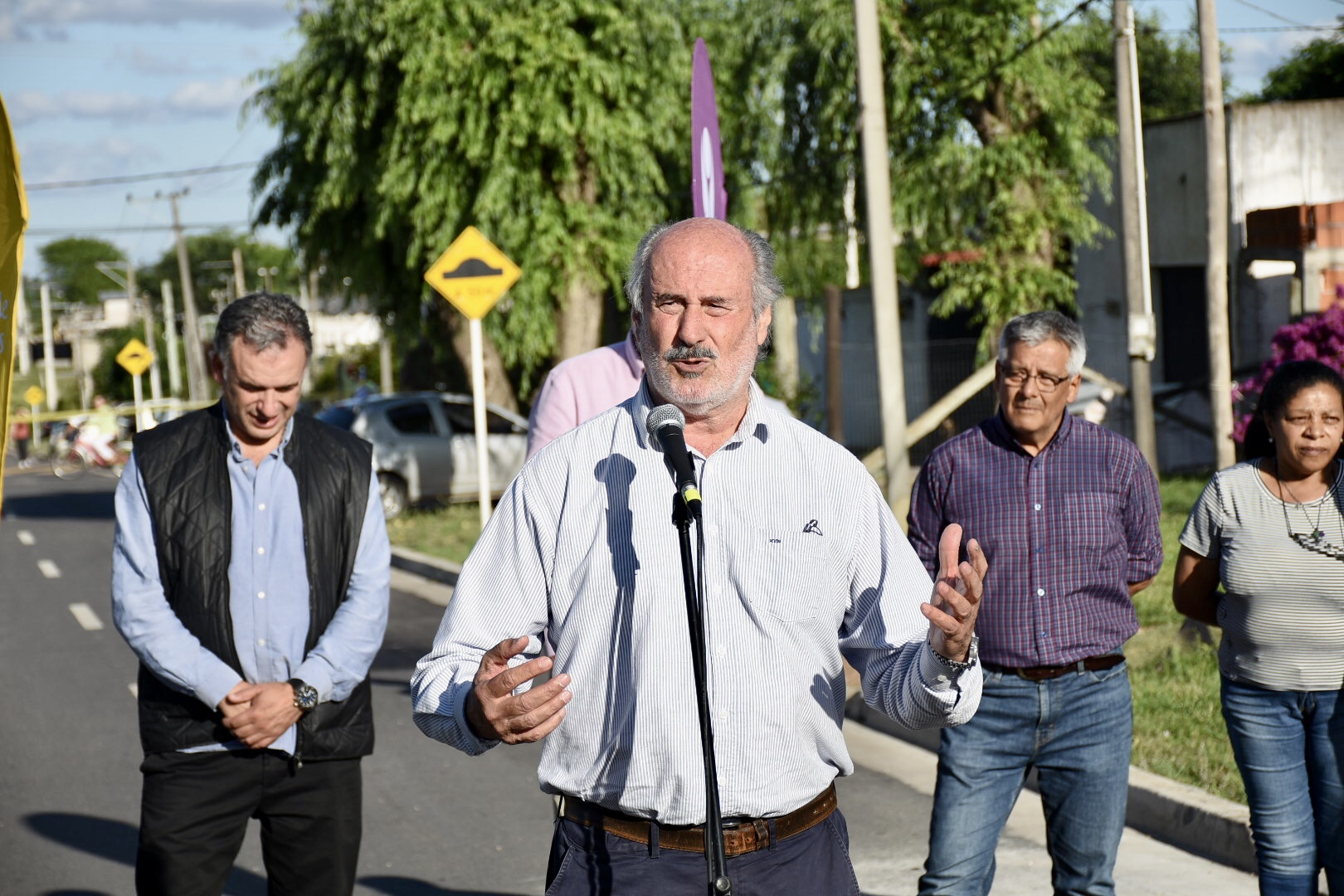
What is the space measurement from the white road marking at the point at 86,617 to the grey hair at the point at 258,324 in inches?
386

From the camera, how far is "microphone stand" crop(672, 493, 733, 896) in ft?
8.21

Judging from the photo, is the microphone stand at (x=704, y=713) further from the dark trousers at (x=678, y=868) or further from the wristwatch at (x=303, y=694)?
the wristwatch at (x=303, y=694)

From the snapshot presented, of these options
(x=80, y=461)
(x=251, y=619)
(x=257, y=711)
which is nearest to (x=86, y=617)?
(x=251, y=619)

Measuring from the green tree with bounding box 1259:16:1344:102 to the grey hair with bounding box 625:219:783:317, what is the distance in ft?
113

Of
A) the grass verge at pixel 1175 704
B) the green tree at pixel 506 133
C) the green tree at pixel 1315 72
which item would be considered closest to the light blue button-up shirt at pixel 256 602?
the grass verge at pixel 1175 704

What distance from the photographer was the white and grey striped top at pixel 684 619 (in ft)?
9.07

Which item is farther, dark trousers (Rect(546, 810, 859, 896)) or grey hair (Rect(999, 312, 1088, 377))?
grey hair (Rect(999, 312, 1088, 377))

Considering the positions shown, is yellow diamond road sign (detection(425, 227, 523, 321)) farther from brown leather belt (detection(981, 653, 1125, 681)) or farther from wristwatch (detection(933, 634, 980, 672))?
wristwatch (detection(933, 634, 980, 672))

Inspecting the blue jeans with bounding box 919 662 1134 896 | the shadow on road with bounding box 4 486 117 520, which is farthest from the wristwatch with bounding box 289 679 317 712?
the shadow on road with bounding box 4 486 117 520

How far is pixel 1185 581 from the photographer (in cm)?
489

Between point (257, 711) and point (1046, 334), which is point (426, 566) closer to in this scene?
point (1046, 334)

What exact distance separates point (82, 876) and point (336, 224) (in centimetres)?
1641

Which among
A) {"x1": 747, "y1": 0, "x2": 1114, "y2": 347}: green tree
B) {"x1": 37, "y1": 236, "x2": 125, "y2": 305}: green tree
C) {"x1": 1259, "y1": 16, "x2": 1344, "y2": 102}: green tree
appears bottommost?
{"x1": 747, "y1": 0, "x2": 1114, "y2": 347}: green tree

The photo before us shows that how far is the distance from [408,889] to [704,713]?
4001 mm
